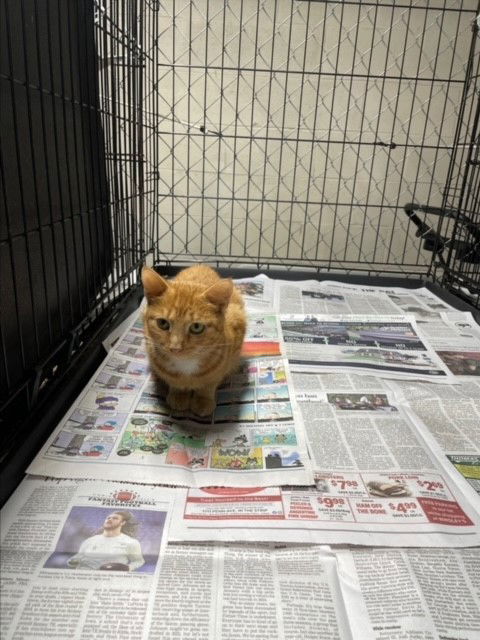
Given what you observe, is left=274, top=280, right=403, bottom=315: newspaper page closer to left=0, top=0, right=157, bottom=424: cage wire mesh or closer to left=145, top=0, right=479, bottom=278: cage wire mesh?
left=145, top=0, right=479, bottom=278: cage wire mesh

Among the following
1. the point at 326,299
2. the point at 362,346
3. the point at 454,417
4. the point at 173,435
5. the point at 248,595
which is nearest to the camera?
the point at 248,595

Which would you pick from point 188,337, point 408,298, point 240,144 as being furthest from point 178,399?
point 240,144

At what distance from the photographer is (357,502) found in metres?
0.72

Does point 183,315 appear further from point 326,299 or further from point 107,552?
point 326,299

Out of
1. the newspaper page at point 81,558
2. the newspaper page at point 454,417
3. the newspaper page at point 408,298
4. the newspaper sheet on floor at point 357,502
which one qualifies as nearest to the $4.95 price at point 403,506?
the newspaper sheet on floor at point 357,502

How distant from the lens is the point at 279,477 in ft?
2.52

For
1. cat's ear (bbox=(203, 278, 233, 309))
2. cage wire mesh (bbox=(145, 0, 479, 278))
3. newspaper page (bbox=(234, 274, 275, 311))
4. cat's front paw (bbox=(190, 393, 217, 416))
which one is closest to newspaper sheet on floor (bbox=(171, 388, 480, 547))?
cat's front paw (bbox=(190, 393, 217, 416))

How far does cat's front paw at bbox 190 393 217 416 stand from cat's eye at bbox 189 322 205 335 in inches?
6.1

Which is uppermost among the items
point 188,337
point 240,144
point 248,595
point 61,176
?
point 240,144

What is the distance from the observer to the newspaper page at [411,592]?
0.53 meters

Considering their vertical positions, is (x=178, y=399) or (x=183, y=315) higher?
(x=183, y=315)

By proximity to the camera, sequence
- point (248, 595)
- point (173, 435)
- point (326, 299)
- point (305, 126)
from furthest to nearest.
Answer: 1. point (305, 126)
2. point (326, 299)
3. point (173, 435)
4. point (248, 595)

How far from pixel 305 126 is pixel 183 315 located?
5.63ft

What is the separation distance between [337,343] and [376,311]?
0.39m
